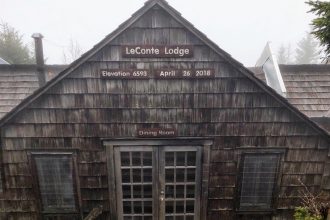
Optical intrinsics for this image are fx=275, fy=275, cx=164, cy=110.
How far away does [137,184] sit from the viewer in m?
7.12

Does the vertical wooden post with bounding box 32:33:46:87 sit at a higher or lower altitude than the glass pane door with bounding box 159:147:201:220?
higher

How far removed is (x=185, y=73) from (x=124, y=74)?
1394mm

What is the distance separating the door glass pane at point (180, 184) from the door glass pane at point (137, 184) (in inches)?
18.0

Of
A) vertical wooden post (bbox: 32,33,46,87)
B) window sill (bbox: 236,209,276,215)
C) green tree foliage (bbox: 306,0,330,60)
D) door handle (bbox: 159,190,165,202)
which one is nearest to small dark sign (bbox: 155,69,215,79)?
green tree foliage (bbox: 306,0,330,60)

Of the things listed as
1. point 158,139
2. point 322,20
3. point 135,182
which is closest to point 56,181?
point 135,182

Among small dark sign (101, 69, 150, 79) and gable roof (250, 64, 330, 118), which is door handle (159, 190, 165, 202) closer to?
small dark sign (101, 69, 150, 79)

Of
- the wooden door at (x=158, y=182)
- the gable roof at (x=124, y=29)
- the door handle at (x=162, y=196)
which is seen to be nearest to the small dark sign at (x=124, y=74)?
the gable roof at (x=124, y=29)

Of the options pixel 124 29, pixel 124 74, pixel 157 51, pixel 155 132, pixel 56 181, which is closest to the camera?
pixel 124 29

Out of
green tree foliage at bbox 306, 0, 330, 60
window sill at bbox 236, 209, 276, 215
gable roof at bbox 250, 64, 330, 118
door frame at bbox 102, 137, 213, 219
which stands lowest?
window sill at bbox 236, 209, 276, 215

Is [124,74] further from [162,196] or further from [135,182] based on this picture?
[162,196]

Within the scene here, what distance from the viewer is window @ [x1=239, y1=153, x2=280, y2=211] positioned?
23.0ft

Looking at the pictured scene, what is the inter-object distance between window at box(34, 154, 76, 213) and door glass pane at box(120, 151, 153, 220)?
133 cm

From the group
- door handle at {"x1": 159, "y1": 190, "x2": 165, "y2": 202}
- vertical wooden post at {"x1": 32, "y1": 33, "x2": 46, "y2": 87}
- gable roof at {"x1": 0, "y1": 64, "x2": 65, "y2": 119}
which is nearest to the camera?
door handle at {"x1": 159, "y1": 190, "x2": 165, "y2": 202}

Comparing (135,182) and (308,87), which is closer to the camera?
(135,182)
